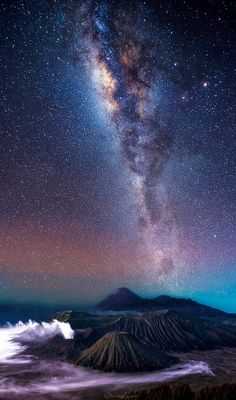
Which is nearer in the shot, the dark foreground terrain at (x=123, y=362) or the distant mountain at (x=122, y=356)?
the dark foreground terrain at (x=123, y=362)

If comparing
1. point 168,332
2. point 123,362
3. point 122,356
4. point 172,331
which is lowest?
point 123,362

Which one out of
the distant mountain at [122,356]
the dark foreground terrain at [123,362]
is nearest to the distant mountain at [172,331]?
the dark foreground terrain at [123,362]

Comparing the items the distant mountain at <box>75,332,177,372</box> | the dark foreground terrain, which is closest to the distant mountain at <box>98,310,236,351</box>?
the dark foreground terrain

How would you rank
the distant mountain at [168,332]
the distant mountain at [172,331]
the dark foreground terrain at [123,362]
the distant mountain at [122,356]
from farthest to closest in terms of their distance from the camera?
the distant mountain at [172,331] < the distant mountain at [168,332] < the distant mountain at [122,356] < the dark foreground terrain at [123,362]

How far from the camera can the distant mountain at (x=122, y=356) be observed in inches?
3159

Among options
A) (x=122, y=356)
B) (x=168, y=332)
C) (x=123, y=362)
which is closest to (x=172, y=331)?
(x=168, y=332)

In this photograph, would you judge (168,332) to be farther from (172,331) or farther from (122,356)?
(122,356)

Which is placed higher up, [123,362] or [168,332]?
[168,332]

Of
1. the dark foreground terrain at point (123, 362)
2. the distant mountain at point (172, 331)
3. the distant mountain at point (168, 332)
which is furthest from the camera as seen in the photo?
the distant mountain at point (172, 331)

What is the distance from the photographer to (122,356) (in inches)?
3253

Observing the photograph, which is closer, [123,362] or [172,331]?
[123,362]

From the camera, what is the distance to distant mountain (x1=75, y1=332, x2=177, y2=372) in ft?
263

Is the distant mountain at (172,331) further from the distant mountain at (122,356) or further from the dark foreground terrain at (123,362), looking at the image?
the distant mountain at (122,356)

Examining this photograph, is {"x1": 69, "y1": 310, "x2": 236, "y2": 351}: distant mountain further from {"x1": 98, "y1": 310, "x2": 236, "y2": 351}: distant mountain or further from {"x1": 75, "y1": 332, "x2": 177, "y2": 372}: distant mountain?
{"x1": 75, "y1": 332, "x2": 177, "y2": 372}: distant mountain
